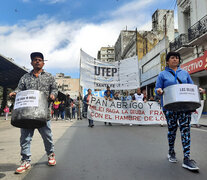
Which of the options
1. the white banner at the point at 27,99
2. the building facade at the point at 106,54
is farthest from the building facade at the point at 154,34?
the building facade at the point at 106,54

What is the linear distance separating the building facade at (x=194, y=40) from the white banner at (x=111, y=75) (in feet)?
21.9

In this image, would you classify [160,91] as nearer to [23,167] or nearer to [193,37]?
[23,167]

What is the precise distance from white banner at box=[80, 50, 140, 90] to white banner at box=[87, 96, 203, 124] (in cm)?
137

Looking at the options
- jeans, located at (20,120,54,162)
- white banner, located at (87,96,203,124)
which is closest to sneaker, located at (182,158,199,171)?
jeans, located at (20,120,54,162)

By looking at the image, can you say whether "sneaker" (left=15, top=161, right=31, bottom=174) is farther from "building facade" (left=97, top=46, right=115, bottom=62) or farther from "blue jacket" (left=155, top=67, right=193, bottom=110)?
"building facade" (left=97, top=46, right=115, bottom=62)

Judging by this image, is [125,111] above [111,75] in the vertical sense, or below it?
below

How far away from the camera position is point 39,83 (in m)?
3.03

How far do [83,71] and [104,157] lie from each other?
25.9 feet

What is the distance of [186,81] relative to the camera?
3121 mm

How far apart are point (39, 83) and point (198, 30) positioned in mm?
17082

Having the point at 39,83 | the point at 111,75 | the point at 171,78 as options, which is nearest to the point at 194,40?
the point at 111,75

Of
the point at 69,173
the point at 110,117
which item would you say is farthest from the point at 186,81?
the point at 110,117

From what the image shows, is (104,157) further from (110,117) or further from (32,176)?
(110,117)

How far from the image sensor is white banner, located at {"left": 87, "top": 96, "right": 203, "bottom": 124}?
30.4 ft
